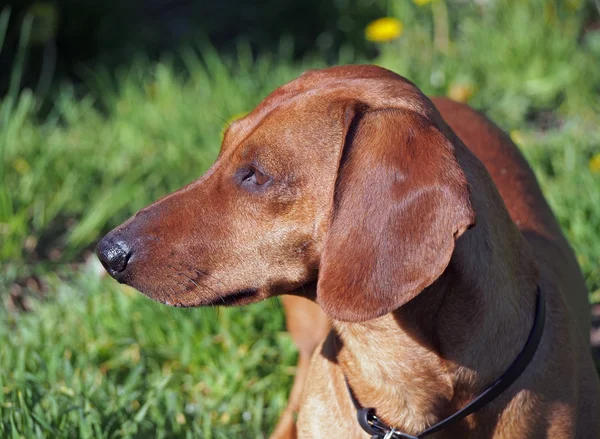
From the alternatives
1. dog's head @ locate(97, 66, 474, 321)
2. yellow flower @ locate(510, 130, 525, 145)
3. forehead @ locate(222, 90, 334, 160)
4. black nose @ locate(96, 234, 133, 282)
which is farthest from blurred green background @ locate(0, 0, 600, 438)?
forehead @ locate(222, 90, 334, 160)

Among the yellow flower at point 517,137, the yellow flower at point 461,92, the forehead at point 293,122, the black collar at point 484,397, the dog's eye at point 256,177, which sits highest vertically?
the forehead at point 293,122

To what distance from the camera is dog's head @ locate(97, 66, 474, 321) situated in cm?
207

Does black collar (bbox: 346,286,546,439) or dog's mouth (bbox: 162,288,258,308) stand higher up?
dog's mouth (bbox: 162,288,258,308)

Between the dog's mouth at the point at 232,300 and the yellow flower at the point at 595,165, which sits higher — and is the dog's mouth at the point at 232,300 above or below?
above

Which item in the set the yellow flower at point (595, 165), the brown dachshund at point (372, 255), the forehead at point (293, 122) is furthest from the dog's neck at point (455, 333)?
the yellow flower at point (595, 165)

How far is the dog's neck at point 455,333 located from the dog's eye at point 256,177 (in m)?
0.50

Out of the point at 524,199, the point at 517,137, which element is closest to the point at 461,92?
the point at 517,137

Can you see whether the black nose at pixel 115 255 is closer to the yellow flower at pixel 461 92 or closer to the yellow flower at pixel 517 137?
the yellow flower at pixel 461 92

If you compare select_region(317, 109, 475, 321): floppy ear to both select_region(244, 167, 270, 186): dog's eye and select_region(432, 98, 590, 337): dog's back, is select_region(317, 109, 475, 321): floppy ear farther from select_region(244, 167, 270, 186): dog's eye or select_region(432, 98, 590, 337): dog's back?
select_region(432, 98, 590, 337): dog's back

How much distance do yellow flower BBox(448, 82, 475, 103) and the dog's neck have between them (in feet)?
8.46

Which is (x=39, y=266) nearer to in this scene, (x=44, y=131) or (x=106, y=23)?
(x=44, y=131)

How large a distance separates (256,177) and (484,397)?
0.86 meters

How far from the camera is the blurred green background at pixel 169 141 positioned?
133 inches

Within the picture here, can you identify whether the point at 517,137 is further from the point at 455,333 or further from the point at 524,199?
the point at 455,333
